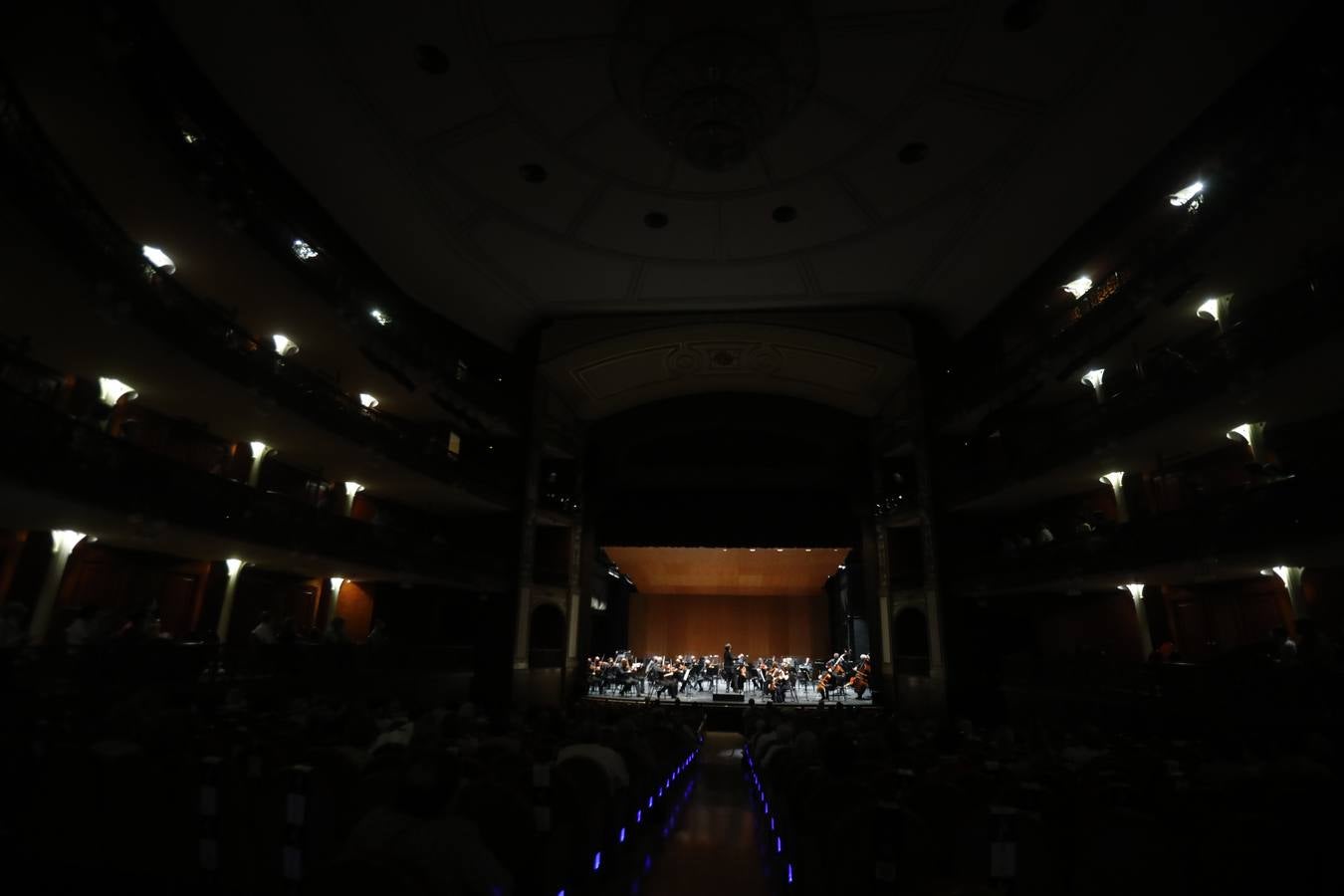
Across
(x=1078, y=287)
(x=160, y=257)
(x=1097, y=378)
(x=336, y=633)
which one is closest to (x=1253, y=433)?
(x=1097, y=378)

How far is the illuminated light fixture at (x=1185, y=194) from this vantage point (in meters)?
12.0

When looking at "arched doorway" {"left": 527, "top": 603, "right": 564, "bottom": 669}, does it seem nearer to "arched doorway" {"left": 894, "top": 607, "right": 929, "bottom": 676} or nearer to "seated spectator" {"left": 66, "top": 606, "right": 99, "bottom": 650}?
"arched doorway" {"left": 894, "top": 607, "right": 929, "bottom": 676}

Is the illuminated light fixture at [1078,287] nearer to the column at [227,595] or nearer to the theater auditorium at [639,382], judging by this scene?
the theater auditorium at [639,382]

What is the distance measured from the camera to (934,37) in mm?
10578

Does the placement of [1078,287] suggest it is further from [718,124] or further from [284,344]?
[284,344]

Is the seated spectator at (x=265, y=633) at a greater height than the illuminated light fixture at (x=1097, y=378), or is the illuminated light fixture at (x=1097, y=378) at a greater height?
the illuminated light fixture at (x=1097, y=378)

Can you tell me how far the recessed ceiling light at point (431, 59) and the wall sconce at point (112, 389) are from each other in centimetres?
770

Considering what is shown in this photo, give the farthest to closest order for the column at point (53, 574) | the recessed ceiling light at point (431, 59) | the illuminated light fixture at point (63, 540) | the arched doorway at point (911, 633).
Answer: the arched doorway at point (911, 633) → the illuminated light fixture at point (63, 540) → the column at point (53, 574) → the recessed ceiling light at point (431, 59)

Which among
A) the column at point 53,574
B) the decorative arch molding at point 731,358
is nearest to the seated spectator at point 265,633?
the column at point 53,574

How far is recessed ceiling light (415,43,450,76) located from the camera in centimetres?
1090

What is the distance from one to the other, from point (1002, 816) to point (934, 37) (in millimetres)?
11451

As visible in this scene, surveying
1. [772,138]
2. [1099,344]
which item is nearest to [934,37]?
[772,138]

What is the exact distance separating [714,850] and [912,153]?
40.5 feet

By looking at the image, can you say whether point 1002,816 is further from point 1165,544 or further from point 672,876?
point 1165,544
